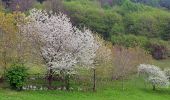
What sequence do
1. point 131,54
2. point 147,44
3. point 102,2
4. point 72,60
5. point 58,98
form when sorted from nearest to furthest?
point 58,98, point 72,60, point 131,54, point 147,44, point 102,2

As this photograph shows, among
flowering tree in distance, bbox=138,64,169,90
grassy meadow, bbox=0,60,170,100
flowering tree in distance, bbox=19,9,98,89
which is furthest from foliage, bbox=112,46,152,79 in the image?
flowering tree in distance, bbox=19,9,98,89

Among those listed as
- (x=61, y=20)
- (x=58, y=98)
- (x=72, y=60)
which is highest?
(x=61, y=20)

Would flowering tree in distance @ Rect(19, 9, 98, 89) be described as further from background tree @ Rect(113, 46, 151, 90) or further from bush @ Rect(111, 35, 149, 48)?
bush @ Rect(111, 35, 149, 48)

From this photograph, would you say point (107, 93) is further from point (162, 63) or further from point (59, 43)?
point (162, 63)

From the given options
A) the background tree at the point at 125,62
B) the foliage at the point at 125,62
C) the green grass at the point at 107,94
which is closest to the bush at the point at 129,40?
the foliage at the point at 125,62

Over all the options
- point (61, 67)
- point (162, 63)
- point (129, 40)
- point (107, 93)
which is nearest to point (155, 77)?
point (107, 93)

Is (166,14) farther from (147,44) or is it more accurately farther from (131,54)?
(131,54)

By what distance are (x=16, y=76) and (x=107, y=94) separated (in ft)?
49.0

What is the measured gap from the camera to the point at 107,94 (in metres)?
76.2

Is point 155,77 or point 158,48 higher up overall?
point 158,48

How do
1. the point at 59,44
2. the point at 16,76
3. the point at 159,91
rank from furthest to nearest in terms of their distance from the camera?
1. the point at 159,91
2. the point at 59,44
3. the point at 16,76

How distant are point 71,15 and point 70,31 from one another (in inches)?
2549

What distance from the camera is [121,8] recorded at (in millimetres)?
162875

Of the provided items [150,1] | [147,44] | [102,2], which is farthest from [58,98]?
[150,1]
